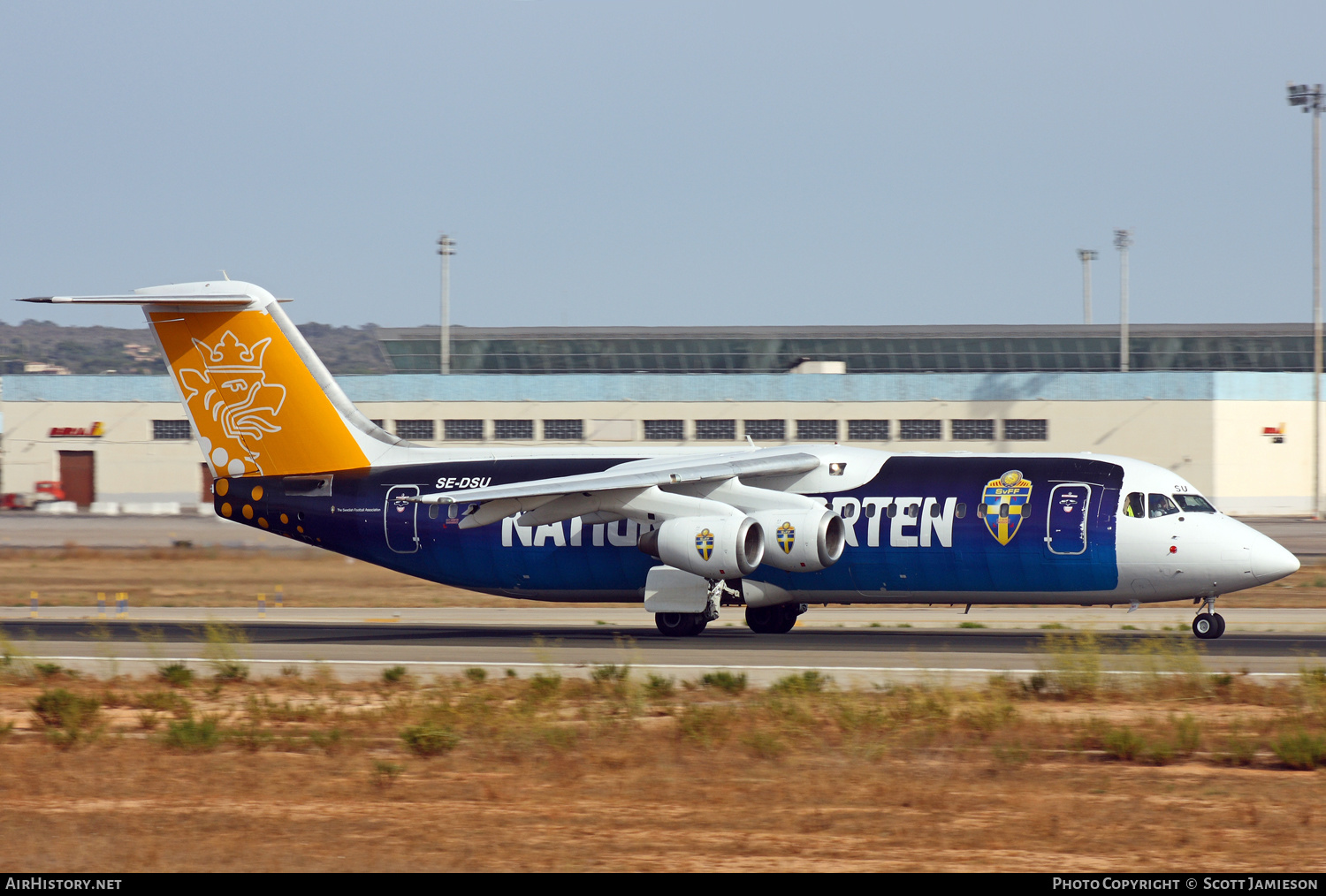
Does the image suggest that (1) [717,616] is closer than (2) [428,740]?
No

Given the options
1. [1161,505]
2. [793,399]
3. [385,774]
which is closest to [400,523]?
[1161,505]

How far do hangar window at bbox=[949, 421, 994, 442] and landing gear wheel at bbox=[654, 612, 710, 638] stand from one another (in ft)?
138

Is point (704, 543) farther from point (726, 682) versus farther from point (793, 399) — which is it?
point (793, 399)

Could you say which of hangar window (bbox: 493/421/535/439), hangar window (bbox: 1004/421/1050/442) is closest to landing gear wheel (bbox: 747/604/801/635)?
hangar window (bbox: 1004/421/1050/442)

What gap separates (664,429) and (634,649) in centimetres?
4437

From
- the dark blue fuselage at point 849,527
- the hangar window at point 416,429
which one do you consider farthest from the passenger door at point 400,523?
the hangar window at point 416,429

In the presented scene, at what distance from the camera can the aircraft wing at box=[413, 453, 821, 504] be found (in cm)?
2358

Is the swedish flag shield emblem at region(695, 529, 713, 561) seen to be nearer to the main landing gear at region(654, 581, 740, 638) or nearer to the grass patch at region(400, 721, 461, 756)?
the main landing gear at region(654, 581, 740, 638)

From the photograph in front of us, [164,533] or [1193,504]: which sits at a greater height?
[1193,504]

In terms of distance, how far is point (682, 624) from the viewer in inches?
984
